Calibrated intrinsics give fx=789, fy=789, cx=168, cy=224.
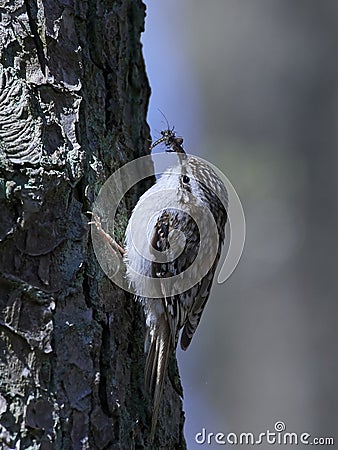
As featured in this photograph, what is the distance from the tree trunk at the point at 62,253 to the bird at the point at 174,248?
7 cm

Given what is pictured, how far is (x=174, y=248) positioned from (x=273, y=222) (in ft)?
4.79

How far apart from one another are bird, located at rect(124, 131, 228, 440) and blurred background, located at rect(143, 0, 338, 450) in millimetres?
1080

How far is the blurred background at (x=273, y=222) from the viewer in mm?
3588

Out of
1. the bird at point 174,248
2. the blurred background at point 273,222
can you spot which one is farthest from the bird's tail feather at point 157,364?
the blurred background at point 273,222

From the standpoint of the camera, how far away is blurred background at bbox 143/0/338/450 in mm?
3588

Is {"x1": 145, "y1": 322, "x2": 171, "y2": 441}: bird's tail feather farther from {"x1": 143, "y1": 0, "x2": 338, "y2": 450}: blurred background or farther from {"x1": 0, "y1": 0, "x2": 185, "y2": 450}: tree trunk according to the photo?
{"x1": 143, "y1": 0, "x2": 338, "y2": 450}: blurred background

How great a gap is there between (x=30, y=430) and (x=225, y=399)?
236 cm

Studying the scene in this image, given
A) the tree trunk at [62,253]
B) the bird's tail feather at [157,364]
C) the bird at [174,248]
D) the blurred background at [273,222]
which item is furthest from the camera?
the blurred background at [273,222]

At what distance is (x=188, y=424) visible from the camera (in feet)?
12.0

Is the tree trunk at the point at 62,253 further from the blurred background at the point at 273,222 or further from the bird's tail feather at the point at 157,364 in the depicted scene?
the blurred background at the point at 273,222

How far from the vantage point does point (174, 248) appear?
7.98ft

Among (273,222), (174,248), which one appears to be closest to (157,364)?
(174,248)

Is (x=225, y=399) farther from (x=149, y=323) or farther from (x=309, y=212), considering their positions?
(x=149, y=323)

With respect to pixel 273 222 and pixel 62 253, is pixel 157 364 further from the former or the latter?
pixel 273 222
